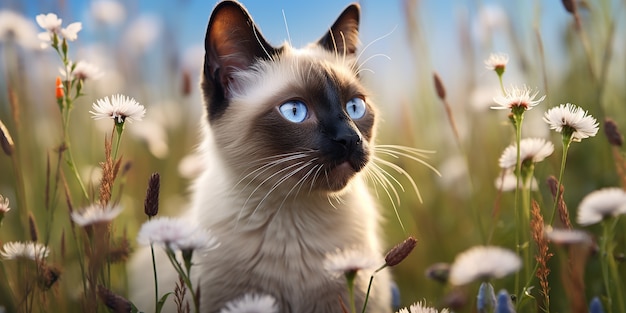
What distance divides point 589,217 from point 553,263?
1.44 m

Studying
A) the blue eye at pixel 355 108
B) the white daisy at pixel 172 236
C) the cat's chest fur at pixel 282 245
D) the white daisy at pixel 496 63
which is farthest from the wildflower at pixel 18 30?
the white daisy at pixel 496 63

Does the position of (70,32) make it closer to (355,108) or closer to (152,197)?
(152,197)

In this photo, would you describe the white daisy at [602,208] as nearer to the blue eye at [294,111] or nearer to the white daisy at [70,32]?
the blue eye at [294,111]

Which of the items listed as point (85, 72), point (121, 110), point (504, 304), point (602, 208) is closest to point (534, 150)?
point (602, 208)

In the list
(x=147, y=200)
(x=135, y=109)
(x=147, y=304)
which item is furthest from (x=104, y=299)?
(x=147, y=304)

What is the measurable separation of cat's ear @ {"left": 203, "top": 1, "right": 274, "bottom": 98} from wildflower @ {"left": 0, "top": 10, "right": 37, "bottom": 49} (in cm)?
81

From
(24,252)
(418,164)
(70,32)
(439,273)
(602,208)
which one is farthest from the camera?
(418,164)

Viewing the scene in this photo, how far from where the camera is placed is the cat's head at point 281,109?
6.45ft

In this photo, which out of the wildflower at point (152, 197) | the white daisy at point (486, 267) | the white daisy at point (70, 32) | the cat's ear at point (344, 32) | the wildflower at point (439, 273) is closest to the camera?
the white daisy at point (486, 267)

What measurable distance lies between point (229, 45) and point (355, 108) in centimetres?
50

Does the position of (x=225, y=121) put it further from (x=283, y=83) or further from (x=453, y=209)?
(x=453, y=209)

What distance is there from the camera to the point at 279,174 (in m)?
2.04

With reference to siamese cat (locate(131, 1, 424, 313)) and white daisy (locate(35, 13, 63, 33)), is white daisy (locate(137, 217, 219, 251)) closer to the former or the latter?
siamese cat (locate(131, 1, 424, 313))

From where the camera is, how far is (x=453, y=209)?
11.6ft
